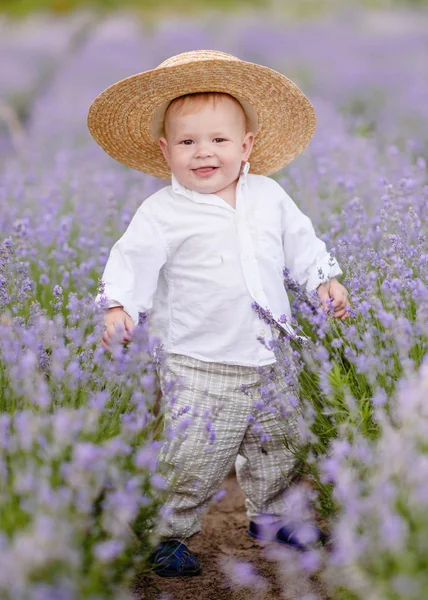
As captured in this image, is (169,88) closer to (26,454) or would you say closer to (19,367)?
(19,367)

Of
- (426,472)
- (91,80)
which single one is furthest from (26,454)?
(91,80)

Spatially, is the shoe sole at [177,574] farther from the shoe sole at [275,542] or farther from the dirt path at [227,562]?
the shoe sole at [275,542]

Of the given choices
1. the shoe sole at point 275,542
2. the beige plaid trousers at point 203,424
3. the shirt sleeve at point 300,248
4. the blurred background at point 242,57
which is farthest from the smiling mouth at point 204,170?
the shoe sole at point 275,542

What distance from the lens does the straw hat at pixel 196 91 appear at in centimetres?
242

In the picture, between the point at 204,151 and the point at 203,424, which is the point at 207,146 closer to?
the point at 204,151

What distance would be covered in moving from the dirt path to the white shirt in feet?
2.12

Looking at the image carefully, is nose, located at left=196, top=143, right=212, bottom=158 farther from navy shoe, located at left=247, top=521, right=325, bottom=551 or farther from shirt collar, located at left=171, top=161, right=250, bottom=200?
navy shoe, located at left=247, top=521, right=325, bottom=551

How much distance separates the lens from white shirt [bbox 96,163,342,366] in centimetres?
244

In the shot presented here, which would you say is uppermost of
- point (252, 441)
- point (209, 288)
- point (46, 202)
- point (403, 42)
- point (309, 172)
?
point (403, 42)

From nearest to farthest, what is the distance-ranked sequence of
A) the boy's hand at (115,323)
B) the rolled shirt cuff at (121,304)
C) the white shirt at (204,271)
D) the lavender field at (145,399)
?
the lavender field at (145,399)
the boy's hand at (115,323)
the rolled shirt cuff at (121,304)
the white shirt at (204,271)

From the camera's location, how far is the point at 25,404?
1813 mm

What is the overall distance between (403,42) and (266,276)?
7457 millimetres

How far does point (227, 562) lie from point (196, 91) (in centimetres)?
148

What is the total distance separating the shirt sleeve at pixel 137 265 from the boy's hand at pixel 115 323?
0.03 m
